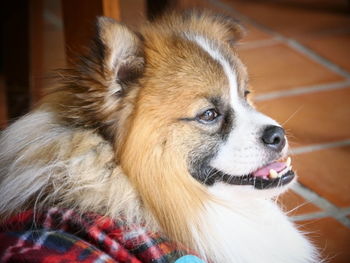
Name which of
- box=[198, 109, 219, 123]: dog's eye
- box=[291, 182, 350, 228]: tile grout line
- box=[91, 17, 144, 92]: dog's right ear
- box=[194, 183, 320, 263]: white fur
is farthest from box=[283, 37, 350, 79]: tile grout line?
box=[91, 17, 144, 92]: dog's right ear

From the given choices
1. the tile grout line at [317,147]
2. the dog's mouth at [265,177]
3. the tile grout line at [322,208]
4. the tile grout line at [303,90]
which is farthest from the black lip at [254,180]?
the tile grout line at [303,90]

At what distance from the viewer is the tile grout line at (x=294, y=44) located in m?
2.79

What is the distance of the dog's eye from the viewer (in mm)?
1404

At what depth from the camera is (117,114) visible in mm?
1343

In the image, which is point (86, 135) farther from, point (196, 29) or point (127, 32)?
point (196, 29)

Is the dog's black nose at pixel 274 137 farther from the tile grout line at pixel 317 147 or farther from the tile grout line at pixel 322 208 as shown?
the tile grout line at pixel 317 147

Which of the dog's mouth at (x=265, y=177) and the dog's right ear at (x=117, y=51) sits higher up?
the dog's right ear at (x=117, y=51)

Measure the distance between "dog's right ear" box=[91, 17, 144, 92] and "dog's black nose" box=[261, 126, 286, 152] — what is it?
29cm

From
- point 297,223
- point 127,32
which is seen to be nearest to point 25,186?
point 127,32

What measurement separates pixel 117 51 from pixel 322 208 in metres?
0.90

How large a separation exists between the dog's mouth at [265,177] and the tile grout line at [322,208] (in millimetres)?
418

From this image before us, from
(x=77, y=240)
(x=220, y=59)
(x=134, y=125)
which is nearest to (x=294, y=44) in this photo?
(x=220, y=59)

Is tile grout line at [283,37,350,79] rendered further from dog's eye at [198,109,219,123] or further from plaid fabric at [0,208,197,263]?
plaid fabric at [0,208,197,263]

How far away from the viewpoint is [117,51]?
131cm
